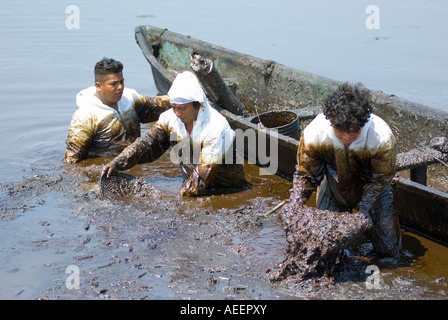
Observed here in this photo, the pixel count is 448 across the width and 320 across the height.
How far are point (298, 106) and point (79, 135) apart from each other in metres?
3.20

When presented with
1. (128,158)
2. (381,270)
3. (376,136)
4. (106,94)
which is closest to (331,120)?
(376,136)

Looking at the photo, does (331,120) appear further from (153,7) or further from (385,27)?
(153,7)

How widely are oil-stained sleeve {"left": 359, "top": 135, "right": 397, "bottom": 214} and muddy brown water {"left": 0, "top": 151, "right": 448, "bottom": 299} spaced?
1.93 feet

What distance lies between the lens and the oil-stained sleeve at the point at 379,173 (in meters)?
4.62

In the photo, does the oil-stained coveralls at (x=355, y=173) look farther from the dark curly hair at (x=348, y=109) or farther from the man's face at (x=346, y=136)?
the dark curly hair at (x=348, y=109)

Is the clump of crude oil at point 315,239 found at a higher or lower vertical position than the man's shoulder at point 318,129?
lower

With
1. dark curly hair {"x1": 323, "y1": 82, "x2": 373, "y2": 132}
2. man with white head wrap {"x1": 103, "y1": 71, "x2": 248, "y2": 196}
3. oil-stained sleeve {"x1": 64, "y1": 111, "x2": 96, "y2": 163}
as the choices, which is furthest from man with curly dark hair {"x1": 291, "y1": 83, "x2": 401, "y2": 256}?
oil-stained sleeve {"x1": 64, "y1": 111, "x2": 96, "y2": 163}

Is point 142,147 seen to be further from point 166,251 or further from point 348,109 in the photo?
point 348,109

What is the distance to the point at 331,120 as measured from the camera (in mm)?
4441

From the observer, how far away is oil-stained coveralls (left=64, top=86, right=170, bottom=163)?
721 centimetres

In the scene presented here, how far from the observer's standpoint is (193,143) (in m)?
6.27

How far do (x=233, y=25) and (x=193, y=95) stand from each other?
10.1m

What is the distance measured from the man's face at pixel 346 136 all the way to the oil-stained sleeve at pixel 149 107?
11.1ft

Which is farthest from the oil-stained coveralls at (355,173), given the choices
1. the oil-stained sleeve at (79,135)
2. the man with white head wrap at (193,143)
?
the oil-stained sleeve at (79,135)
